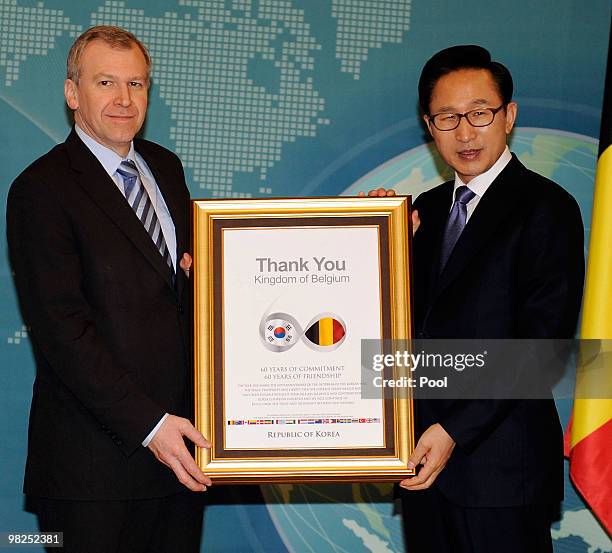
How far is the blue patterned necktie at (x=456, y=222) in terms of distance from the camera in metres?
2.42

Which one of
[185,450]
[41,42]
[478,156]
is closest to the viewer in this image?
[185,450]

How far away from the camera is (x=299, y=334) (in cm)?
228

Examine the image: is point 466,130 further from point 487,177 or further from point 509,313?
point 509,313

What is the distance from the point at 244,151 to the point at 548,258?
4.70 ft

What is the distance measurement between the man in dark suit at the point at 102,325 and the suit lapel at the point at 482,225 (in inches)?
30.4

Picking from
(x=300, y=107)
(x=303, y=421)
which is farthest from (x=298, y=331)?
(x=300, y=107)

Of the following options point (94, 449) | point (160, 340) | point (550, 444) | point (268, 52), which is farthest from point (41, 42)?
point (550, 444)

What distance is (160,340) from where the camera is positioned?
7.55ft

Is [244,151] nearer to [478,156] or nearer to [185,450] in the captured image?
[478,156]

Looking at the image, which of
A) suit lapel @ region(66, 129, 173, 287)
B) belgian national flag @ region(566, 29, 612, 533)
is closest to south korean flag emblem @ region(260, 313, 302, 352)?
suit lapel @ region(66, 129, 173, 287)

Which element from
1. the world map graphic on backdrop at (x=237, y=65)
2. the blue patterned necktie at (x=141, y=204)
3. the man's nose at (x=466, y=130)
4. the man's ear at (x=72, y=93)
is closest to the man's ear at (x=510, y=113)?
the man's nose at (x=466, y=130)

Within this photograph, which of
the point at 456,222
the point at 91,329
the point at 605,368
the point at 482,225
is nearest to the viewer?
the point at 91,329

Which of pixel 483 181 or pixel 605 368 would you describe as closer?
pixel 483 181

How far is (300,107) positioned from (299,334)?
129 centimetres
